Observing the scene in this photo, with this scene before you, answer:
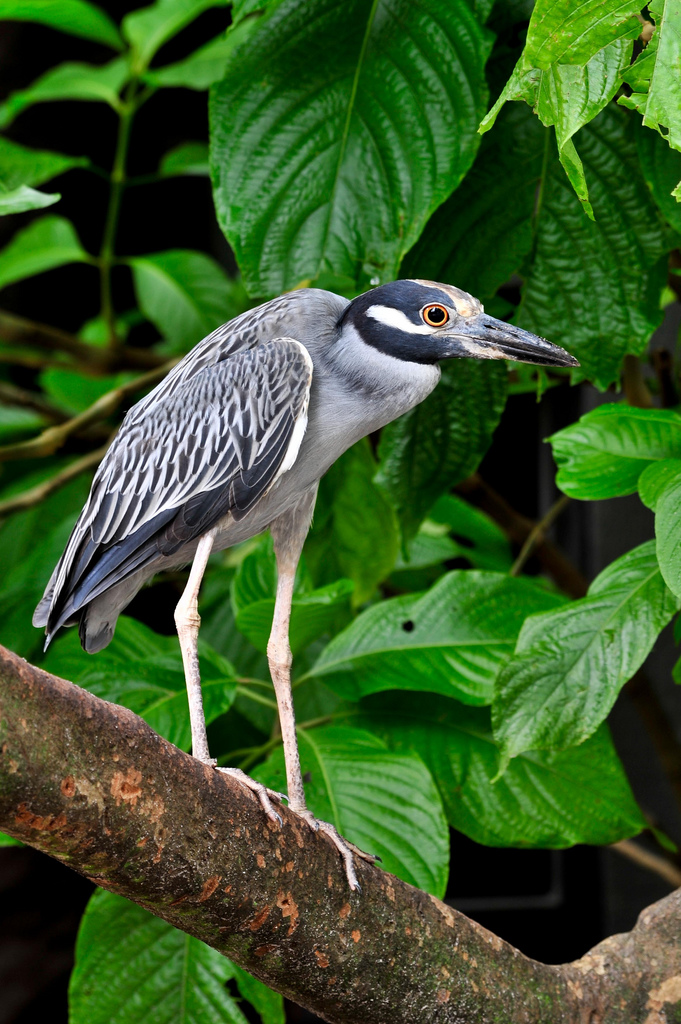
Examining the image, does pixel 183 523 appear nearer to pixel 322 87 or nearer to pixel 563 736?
pixel 563 736

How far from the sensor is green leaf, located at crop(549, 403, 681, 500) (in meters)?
1.23

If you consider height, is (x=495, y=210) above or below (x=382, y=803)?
above

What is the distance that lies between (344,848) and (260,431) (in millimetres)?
492

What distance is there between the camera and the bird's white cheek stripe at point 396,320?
1.21 meters

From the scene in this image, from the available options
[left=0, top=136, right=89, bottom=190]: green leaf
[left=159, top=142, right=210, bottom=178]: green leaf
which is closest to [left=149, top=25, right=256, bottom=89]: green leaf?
[left=159, top=142, right=210, bottom=178]: green leaf

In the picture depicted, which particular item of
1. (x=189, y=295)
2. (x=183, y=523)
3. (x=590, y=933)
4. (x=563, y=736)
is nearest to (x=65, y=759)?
(x=183, y=523)

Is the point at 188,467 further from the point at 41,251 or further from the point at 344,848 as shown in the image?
the point at 41,251

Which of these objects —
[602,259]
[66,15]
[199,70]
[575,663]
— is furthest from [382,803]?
[66,15]

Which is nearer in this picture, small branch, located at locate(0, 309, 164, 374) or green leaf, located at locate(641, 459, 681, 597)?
green leaf, located at locate(641, 459, 681, 597)

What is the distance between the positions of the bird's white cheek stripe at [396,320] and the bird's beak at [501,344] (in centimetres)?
4

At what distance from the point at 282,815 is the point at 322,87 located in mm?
955

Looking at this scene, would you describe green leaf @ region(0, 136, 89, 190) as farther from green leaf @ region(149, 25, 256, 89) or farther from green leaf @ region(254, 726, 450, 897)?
green leaf @ region(254, 726, 450, 897)

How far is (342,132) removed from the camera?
53.4 inches

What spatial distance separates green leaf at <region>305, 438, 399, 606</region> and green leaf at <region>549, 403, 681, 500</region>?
495 millimetres
